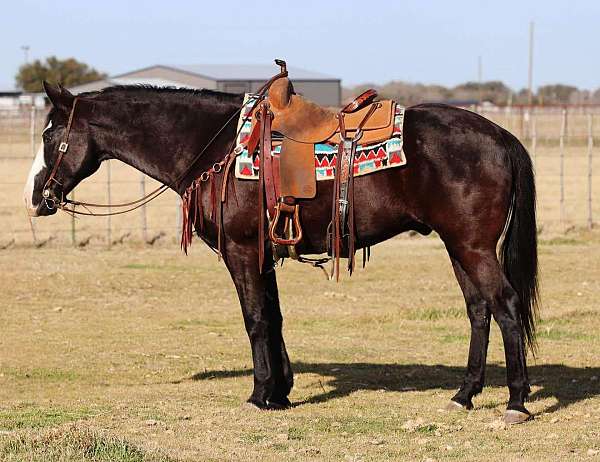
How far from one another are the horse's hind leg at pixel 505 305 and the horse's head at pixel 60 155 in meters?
2.66

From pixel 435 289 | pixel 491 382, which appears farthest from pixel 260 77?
pixel 491 382

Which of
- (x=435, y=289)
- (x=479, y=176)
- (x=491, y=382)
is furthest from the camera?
(x=435, y=289)

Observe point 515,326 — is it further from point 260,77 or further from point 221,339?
point 260,77

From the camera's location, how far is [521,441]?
245 inches

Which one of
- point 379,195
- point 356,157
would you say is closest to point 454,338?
point 379,195

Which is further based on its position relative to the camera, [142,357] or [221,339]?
[221,339]

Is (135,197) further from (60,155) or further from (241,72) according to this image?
(241,72)

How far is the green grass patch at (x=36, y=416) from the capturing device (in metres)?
6.60

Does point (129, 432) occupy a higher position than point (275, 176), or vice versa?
point (275, 176)

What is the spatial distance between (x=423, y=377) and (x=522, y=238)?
6.11ft

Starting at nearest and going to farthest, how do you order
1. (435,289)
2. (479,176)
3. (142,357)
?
(479,176) < (142,357) < (435,289)

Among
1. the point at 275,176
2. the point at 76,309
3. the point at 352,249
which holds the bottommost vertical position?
Result: the point at 76,309

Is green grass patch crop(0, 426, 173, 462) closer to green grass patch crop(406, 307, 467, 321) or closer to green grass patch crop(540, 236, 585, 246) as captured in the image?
green grass patch crop(406, 307, 467, 321)

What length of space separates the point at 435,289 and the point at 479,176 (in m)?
6.41
